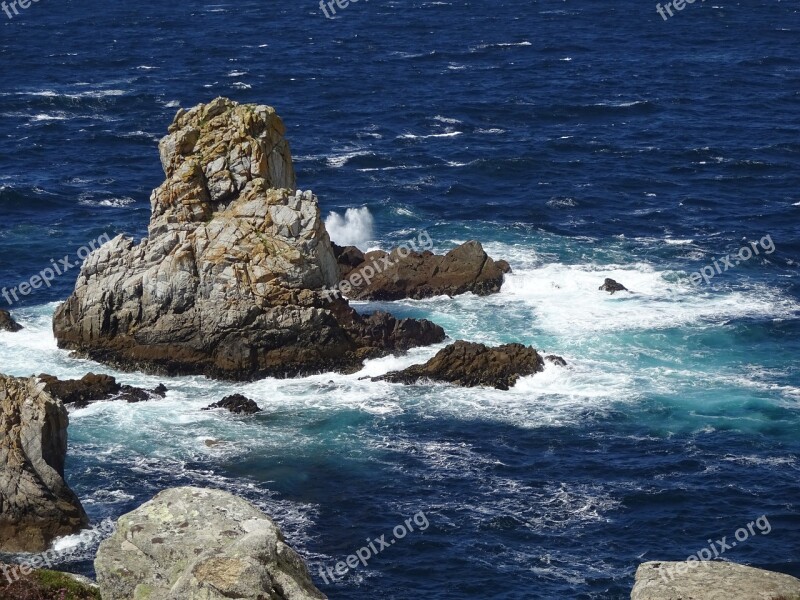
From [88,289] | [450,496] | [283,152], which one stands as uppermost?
[283,152]

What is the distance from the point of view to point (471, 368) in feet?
296

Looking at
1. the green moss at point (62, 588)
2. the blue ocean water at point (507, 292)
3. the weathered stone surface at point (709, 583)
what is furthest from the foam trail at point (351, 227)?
the weathered stone surface at point (709, 583)

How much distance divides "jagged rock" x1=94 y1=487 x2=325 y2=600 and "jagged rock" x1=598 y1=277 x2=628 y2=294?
67475mm

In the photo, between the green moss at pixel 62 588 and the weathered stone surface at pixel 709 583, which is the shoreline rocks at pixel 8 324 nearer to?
the green moss at pixel 62 588

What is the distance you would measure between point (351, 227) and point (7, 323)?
32.9 m

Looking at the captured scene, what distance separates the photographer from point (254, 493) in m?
75.6

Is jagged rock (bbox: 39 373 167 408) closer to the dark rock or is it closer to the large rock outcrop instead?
the large rock outcrop

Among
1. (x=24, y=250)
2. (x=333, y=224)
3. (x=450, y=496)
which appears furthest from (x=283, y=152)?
(x=450, y=496)

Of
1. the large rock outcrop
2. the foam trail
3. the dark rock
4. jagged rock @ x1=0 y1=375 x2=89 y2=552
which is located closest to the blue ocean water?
the dark rock

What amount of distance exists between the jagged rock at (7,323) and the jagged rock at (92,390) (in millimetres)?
11661

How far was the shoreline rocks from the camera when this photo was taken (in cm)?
9838

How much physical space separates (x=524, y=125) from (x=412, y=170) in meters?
21.9

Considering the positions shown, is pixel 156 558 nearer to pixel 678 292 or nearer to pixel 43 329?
pixel 43 329

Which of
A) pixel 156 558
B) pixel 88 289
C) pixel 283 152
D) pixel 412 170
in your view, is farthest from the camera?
pixel 412 170
